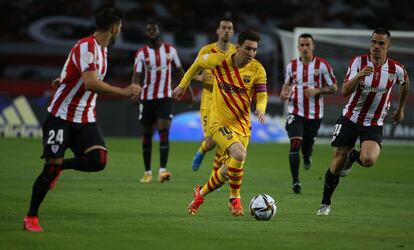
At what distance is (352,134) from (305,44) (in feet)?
12.6

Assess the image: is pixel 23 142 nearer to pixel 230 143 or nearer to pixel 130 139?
pixel 130 139

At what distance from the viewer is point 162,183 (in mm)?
13812

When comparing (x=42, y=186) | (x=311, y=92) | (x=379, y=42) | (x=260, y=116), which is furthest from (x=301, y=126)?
(x=42, y=186)

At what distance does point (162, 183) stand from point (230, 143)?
4.29 meters

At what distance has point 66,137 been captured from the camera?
8.35 meters

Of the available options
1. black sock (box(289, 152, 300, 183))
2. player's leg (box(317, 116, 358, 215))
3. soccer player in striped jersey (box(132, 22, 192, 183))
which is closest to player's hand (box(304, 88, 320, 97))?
black sock (box(289, 152, 300, 183))

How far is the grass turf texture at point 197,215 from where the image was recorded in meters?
7.71

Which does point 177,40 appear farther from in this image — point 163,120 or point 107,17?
point 107,17

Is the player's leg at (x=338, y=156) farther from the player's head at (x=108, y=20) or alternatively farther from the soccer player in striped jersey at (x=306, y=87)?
the soccer player in striped jersey at (x=306, y=87)

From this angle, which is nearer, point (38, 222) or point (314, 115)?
point (38, 222)

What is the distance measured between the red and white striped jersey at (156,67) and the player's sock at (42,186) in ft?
20.6

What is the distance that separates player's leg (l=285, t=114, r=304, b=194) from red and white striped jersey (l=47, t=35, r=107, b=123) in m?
4.80

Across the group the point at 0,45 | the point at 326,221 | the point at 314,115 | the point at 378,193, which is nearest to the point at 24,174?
the point at 314,115

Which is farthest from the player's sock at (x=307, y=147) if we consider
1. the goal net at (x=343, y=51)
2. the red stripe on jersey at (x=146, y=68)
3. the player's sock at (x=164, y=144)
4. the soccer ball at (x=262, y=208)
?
the goal net at (x=343, y=51)
